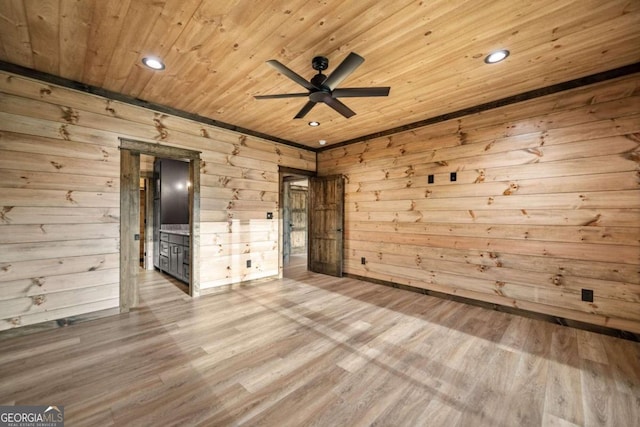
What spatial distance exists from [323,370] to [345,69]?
2.41 m

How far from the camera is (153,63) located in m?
2.51

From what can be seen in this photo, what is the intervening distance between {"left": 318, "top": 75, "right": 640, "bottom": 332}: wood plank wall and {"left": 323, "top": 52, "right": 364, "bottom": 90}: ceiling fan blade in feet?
7.79

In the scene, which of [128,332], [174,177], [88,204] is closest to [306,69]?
[88,204]

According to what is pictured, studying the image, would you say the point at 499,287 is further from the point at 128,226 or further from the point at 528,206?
the point at 128,226

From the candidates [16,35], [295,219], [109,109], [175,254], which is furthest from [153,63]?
[295,219]

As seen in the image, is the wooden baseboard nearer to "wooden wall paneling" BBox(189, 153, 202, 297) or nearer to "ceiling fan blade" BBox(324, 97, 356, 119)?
"ceiling fan blade" BBox(324, 97, 356, 119)

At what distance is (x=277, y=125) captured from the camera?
415 centimetres

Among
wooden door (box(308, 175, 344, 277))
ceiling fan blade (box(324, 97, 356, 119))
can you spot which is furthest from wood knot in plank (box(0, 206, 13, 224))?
wooden door (box(308, 175, 344, 277))

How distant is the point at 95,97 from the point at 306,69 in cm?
259

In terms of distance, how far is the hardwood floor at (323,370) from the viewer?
1.60 m

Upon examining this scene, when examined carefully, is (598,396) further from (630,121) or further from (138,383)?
(138,383)

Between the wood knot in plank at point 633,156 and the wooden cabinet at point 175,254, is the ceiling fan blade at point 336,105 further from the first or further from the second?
the wooden cabinet at point 175,254

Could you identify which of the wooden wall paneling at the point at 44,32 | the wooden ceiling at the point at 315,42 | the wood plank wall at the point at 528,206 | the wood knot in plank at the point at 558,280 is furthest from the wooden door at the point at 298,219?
the wood knot in plank at the point at 558,280

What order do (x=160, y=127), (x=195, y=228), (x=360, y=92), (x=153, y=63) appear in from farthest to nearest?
(x=195, y=228)
(x=160, y=127)
(x=153, y=63)
(x=360, y=92)
